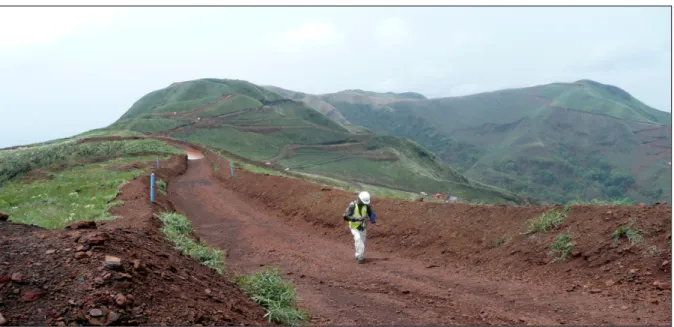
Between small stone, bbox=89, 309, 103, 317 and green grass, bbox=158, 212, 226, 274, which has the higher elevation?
small stone, bbox=89, 309, 103, 317

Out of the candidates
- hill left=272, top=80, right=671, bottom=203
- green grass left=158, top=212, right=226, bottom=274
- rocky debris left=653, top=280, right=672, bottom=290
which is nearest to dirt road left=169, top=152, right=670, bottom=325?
rocky debris left=653, top=280, right=672, bottom=290

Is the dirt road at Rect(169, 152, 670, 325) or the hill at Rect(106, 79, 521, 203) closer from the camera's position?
the dirt road at Rect(169, 152, 670, 325)

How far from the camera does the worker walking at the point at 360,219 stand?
10.5 metres

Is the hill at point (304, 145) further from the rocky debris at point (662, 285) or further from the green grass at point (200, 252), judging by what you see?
the rocky debris at point (662, 285)

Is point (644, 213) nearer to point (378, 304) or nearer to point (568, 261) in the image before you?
point (568, 261)

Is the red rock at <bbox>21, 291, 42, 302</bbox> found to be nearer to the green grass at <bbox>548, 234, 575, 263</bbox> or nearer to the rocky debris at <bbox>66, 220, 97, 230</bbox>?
the rocky debris at <bbox>66, 220, 97, 230</bbox>

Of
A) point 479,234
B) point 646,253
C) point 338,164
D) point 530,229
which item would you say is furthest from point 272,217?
point 338,164

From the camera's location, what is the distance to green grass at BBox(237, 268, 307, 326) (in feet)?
18.6

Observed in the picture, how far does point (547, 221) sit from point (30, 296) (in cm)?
884

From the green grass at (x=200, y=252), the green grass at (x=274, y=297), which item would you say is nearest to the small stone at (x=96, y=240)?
the green grass at (x=274, y=297)

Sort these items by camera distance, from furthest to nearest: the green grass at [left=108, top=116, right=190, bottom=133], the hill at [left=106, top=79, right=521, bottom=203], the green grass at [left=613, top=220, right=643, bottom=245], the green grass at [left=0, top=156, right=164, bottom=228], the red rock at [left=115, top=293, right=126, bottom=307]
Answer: the green grass at [left=108, top=116, right=190, bottom=133], the hill at [left=106, top=79, right=521, bottom=203], the green grass at [left=0, top=156, right=164, bottom=228], the green grass at [left=613, top=220, right=643, bottom=245], the red rock at [left=115, top=293, right=126, bottom=307]

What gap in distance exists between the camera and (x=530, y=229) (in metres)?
9.75

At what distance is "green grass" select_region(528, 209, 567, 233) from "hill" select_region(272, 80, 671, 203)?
99327mm

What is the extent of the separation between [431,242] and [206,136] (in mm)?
66988
